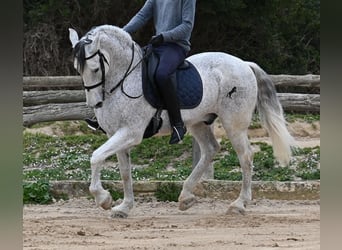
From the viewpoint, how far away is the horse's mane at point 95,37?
543 centimetres

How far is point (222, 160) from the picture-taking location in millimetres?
9852

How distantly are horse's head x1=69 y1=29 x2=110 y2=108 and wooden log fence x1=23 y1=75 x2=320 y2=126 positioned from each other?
254cm

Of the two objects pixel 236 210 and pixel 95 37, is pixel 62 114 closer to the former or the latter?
pixel 95 37

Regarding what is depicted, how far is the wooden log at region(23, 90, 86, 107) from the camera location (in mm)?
8820

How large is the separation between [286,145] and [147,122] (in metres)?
1.46

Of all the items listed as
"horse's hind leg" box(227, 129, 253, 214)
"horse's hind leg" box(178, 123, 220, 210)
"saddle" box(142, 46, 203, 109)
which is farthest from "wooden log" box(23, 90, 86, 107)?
"saddle" box(142, 46, 203, 109)

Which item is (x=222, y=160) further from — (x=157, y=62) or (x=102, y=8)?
(x=102, y=8)

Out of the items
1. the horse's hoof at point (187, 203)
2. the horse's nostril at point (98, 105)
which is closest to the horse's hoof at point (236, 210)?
the horse's hoof at point (187, 203)

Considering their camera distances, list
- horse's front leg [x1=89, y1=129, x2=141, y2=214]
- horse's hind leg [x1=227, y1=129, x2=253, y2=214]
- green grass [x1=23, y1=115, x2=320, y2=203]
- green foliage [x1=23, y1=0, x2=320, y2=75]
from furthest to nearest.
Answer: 1. green foliage [x1=23, y1=0, x2=320, y2=75]
2. green grass [x1=23, y1=115, x2=320, y2=203]
3. horse's hind leg [x1=227, y1=129, x2=253, y2=214]
4. horse's front leg [x1=89, y1=129, x2=141, y2=214]

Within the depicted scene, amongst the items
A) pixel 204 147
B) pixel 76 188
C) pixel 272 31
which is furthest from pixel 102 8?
pixel 204 147

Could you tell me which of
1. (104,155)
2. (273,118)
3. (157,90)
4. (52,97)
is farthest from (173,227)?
(52,97)

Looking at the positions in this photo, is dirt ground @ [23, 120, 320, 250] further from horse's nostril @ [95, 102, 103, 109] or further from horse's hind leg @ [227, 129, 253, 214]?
horse's nostril @ [95, 102, 103, 109]

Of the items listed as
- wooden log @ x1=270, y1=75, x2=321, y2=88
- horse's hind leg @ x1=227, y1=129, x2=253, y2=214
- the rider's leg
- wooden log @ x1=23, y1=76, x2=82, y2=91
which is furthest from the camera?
wooden log @ x1=23, y1=76, x2=82, y2=91

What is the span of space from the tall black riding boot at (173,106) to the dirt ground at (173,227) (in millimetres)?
712
